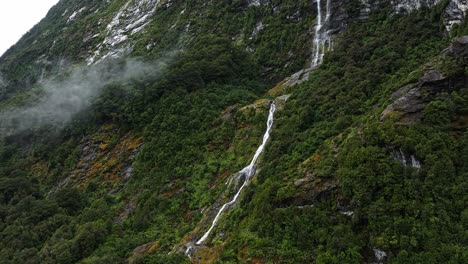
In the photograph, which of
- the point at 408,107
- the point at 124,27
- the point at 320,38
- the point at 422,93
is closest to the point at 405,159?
the point at 408,107

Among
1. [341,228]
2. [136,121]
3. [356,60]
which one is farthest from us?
[136,121]

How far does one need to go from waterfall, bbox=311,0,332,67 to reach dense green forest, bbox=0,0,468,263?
1.25 metres

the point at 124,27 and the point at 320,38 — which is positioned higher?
the point at 124,27

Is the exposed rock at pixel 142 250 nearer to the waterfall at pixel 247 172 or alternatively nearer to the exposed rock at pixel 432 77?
the waterfall at pixel 247 172

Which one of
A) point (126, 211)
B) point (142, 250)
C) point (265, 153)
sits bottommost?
point (142, 250)

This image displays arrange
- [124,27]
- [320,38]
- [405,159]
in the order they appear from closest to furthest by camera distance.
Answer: [405,159], [320,38], [124,27]

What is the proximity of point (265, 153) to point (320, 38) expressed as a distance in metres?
28.5

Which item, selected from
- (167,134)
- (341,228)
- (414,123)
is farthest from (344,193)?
(167,134)

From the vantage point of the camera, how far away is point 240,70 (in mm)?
64125

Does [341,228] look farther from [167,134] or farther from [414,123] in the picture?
[167,134]

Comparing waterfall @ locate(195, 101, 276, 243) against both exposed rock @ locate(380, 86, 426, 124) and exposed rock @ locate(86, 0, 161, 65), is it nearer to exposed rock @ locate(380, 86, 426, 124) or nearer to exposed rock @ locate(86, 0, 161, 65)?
exposed rock @ locate(380, 86, 426, 124)

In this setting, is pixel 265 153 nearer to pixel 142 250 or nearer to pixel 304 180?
pixel 304 180

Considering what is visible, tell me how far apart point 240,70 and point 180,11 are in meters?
32.0

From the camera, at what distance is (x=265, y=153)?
4116 centimetres
